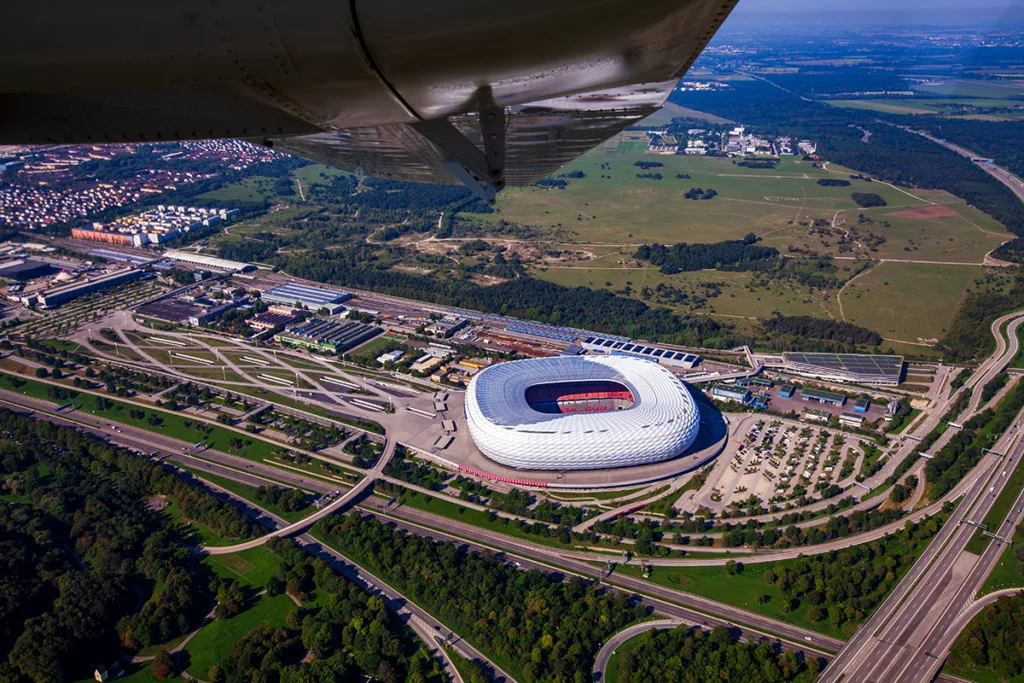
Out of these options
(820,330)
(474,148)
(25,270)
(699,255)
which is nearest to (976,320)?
(820,330)

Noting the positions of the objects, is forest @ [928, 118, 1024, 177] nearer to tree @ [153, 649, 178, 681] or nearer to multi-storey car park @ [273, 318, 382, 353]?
multi-storey car park @ [273, 318, 382, 353]

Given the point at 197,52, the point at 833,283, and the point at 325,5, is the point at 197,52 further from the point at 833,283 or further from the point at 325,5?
the point at 833,283

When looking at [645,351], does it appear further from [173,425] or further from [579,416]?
[173,425]

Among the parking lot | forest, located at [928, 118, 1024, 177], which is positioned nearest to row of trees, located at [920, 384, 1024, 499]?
the parking lot

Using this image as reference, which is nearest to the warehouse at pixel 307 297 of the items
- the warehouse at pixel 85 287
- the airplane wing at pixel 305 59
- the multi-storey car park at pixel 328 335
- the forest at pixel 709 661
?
the multi-storey car park at pixel 328 335

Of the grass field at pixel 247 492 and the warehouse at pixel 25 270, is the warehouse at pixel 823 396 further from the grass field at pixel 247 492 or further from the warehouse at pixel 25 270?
the warehouse at pixel 25 270

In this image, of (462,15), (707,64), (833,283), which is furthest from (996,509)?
(707,64)

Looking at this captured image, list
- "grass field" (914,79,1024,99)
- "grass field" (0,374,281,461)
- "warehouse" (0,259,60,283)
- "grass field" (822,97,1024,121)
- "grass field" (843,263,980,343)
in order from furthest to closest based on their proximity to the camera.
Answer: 1. "grass field" (914,79,1024,99)
2. "grass field" (822,97,1024,121)
3. "warehouse" (0,259,60,283)
4. "grass field" (843,263,980,343)
5. "grass field" (0,374,281,461)
